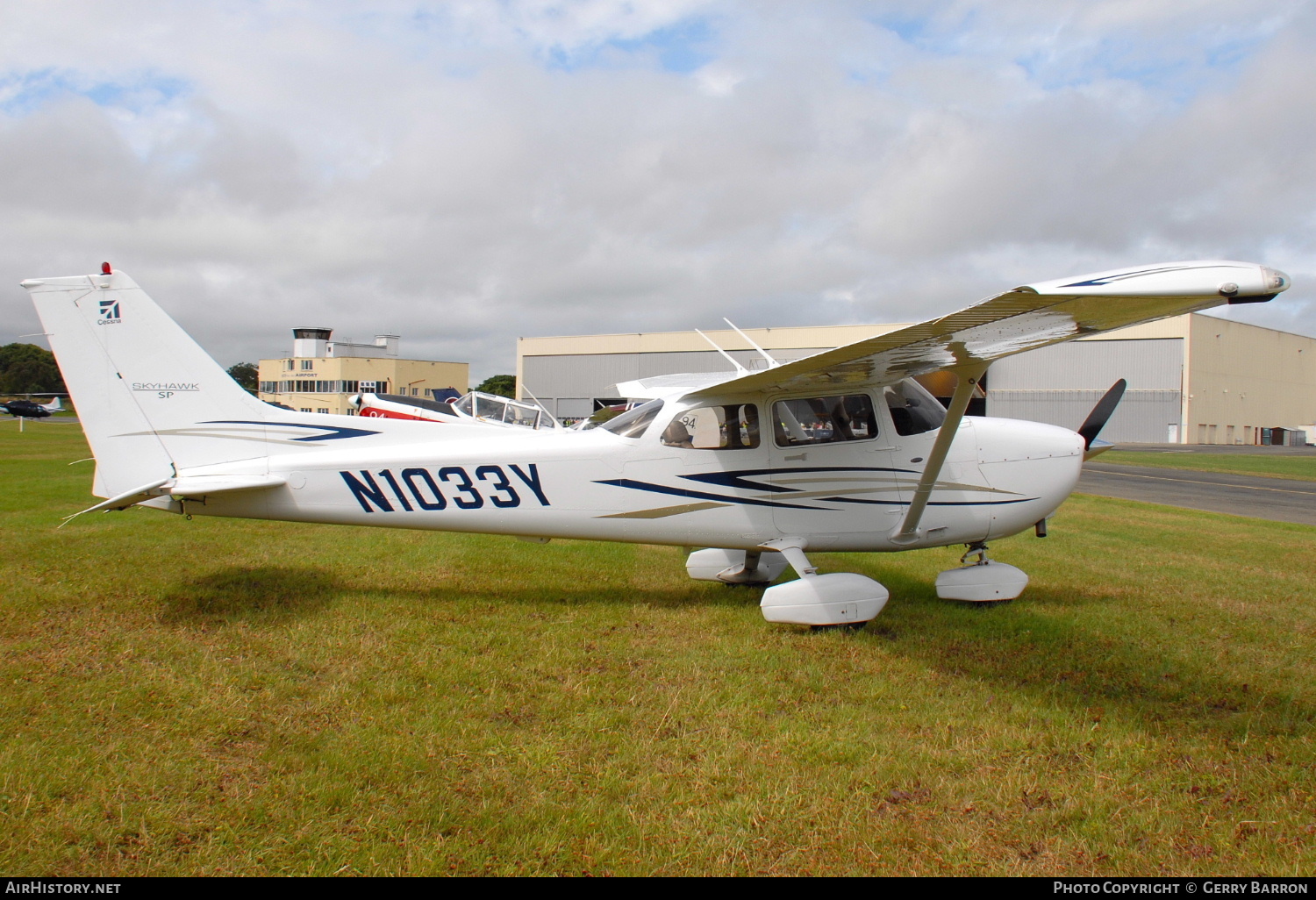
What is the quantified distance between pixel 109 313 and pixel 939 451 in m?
6.14

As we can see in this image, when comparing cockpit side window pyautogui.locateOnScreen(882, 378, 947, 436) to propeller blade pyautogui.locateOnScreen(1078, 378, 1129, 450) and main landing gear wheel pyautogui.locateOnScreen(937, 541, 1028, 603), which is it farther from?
propeller blade pyautogui.locateOnScreen(1078, 378, 1129, 450)

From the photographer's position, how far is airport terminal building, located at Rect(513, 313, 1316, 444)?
49.4m

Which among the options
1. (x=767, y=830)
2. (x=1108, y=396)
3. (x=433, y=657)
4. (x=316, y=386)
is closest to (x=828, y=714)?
(x=767, y=830)

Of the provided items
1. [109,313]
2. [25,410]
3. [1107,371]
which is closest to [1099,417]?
[109,313]

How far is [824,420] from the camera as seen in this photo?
621 centimetres

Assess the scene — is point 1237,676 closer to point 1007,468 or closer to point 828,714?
point 1007,468

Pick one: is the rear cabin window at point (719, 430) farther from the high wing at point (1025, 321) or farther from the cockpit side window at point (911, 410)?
the cockpit side window at point (911, 410)

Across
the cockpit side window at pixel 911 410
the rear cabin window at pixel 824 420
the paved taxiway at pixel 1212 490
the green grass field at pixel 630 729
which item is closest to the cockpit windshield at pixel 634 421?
the rear cabin window at pixel 824 420

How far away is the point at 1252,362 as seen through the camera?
55.9 meters

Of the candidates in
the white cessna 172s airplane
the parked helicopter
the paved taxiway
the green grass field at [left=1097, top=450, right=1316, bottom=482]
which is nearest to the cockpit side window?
the white cessna 172s airplane

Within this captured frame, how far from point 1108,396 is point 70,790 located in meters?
7.88

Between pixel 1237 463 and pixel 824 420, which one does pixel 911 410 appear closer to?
pixel 824 420

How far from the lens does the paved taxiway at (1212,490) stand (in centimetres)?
1441
